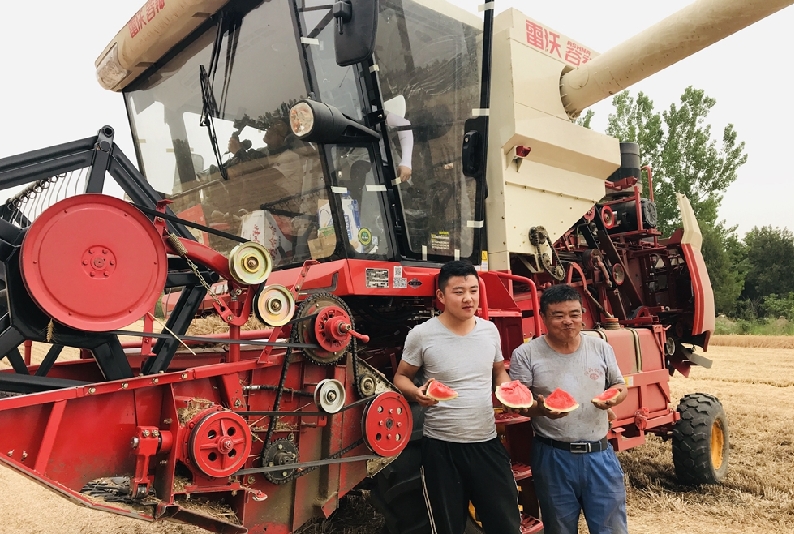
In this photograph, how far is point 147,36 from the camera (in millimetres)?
3996

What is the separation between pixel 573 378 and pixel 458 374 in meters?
0.54

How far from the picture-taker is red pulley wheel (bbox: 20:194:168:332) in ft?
7.39

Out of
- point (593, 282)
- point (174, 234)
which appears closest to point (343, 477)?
point (174, 234)

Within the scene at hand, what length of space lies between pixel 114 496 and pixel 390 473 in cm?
132

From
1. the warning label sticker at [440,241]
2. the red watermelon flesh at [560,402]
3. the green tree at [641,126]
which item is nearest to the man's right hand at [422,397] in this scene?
the red watermelon flesh at [560,402]

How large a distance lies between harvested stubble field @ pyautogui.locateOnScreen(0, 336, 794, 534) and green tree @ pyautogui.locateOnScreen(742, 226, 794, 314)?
1355 inches

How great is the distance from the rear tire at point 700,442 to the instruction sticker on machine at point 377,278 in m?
3.25

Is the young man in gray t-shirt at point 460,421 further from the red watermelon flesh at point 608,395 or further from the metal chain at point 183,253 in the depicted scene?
the metal chain at point 183,253

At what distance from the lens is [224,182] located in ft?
13.1

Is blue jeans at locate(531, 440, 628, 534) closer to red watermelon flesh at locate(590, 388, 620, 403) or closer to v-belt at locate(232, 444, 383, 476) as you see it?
red watermelon flesh at locate(590, 388, 620, 403)

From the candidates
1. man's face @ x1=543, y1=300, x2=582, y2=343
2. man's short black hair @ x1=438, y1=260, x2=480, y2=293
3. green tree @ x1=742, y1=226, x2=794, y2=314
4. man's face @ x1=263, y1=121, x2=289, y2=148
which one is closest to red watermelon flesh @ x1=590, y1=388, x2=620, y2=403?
man's face @ x1=543, y1=300, x2=582, y2=343

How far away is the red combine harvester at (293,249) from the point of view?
238 cm

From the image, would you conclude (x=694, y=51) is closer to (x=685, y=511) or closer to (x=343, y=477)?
(x=685, y=511)

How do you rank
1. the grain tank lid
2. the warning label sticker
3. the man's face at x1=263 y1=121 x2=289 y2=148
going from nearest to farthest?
the man's face at x1=263 y1=121 x2=289 y2=148 → the grain tank lid → the warning label sticker
